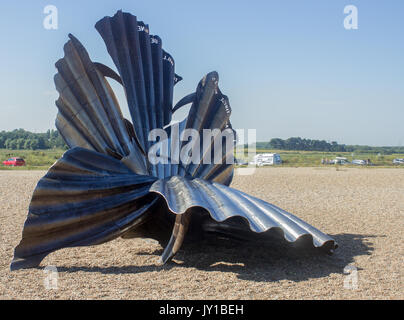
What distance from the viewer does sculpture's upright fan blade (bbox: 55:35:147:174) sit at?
8438 mm

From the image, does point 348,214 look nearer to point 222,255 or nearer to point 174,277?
point 222,255

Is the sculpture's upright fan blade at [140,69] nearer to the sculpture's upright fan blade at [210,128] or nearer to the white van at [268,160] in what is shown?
the sculpture's upright fan blade at [210,128]

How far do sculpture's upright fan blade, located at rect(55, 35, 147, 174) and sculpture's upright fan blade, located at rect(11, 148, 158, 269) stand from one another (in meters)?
0.87

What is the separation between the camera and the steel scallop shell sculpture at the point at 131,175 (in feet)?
21.4

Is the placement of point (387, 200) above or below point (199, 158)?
below

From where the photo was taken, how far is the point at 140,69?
934 cm

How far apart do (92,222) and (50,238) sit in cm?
68

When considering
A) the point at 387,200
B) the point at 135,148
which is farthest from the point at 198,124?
the point at 387,200

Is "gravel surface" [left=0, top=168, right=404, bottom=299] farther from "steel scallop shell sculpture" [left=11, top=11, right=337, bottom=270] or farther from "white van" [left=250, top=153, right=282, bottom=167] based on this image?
"white van" [left=250, top=153, right=282, bottom=167]

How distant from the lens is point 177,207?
6.36 meters

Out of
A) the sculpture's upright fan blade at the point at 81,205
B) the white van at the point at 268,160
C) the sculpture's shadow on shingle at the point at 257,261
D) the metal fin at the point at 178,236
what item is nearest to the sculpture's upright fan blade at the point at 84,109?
the sculpture's upright fan blade at the point at 81,205

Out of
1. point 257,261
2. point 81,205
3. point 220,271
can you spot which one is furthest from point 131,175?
point 257,261

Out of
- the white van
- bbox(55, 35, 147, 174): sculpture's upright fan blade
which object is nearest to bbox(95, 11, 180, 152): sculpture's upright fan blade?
bbox(55, 35, 147, 174): sculpture's upright fan blade

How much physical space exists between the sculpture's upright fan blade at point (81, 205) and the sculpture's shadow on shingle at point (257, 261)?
504 mm
